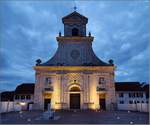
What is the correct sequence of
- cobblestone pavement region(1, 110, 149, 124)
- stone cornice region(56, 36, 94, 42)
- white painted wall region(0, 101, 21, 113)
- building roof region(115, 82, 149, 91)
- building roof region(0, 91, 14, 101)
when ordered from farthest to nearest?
building roof region(0, 91, 14, 101)
building roof region(115, 82, 149, 91)
stone cornice region(56, 36, 94, 42)
white painted wall region(0, 101, 21, 113)
cobblestone pavement region(1, 110, 149, 124)

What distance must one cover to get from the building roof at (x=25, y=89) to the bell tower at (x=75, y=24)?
18.7m

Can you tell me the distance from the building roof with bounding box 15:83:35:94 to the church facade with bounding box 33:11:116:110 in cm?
1616

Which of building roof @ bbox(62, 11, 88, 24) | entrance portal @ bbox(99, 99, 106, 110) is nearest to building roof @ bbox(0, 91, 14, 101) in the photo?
building roof @ bbox(62, 11, 88, 24)

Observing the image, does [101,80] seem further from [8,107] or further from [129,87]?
[129,87]

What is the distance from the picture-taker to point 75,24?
40.2 m

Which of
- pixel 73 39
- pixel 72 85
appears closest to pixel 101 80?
pixel 72 85

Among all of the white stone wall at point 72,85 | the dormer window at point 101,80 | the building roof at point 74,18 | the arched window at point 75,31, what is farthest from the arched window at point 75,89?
the building roof at point 74,18

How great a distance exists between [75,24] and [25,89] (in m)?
21.9

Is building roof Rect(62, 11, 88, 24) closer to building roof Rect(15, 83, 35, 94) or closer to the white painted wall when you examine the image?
the white painted wall

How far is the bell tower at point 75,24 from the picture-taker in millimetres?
39812

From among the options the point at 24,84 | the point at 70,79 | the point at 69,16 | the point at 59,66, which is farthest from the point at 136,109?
the point at 24,84

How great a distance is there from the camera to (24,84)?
189 feet

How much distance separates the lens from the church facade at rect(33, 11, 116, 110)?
1405 inches

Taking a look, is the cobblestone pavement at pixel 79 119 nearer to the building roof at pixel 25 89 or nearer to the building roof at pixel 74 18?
the building roof at pixel 74 18
